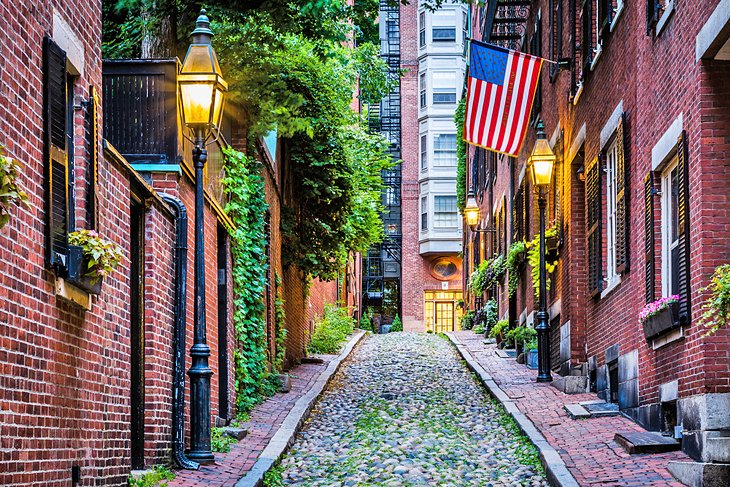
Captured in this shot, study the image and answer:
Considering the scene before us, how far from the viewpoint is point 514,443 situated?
557 inches

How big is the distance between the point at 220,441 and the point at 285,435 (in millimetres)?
1186

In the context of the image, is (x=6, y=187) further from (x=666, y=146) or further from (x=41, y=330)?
(x=666, y=146)

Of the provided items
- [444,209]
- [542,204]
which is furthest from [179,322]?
[444,209]

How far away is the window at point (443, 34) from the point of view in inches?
2410

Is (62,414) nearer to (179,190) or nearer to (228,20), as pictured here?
(179,190)

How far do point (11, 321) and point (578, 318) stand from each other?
12.8 m

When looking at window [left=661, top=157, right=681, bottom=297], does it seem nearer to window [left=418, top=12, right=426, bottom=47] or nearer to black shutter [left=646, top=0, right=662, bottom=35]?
black shutter [left=646, top=0, right=662, bottom=35]

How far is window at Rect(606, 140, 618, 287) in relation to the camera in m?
16.1

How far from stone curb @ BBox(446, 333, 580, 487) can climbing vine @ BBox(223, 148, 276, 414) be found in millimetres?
3581

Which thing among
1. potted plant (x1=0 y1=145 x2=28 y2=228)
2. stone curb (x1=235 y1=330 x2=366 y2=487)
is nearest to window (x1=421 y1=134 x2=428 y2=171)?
stone curb (x1=235 y1=330 x2=366 y2=487)

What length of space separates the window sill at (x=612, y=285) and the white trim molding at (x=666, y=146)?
2.66 meters

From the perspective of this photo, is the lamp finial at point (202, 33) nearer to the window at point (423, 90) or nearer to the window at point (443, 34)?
the window at point (423, 90)

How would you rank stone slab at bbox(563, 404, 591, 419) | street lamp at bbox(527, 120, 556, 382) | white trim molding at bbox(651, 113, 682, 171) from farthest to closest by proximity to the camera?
street lamp at bbox(527, 120, 556, 382) < stone slab at bbox(563, 404, 591, 419) < white trim molding at bbox(651, 113, 682, 171)

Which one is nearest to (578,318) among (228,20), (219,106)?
(228,20)
